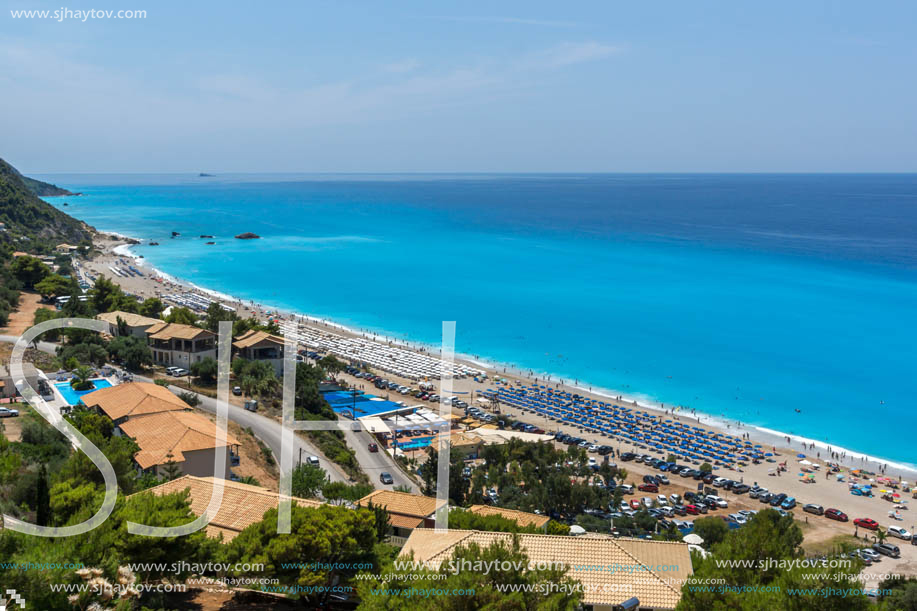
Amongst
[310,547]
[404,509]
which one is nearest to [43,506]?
[310,547]

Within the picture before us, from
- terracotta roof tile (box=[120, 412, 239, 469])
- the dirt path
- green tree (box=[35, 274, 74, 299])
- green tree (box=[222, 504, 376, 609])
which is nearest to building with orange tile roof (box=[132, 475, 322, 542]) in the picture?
green tree (box=[222, 504, 376, 609])

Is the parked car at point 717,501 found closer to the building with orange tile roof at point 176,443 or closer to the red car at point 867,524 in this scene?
the red car at point 867,524

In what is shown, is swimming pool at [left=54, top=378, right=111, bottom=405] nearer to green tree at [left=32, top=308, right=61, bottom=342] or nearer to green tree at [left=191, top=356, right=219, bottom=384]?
green tree at [left=191, top=356, right=219, bottom=384]

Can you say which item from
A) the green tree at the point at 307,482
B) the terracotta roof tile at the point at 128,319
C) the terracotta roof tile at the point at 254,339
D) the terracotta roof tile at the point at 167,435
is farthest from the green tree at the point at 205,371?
the green tree at the point at 307,482

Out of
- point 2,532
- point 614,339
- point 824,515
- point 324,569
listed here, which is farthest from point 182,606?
point 614,339

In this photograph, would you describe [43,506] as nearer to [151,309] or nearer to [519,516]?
[519,516]

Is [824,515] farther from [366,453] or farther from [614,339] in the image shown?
[614,339]

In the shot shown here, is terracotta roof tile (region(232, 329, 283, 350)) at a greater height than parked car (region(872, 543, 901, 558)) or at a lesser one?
greater
